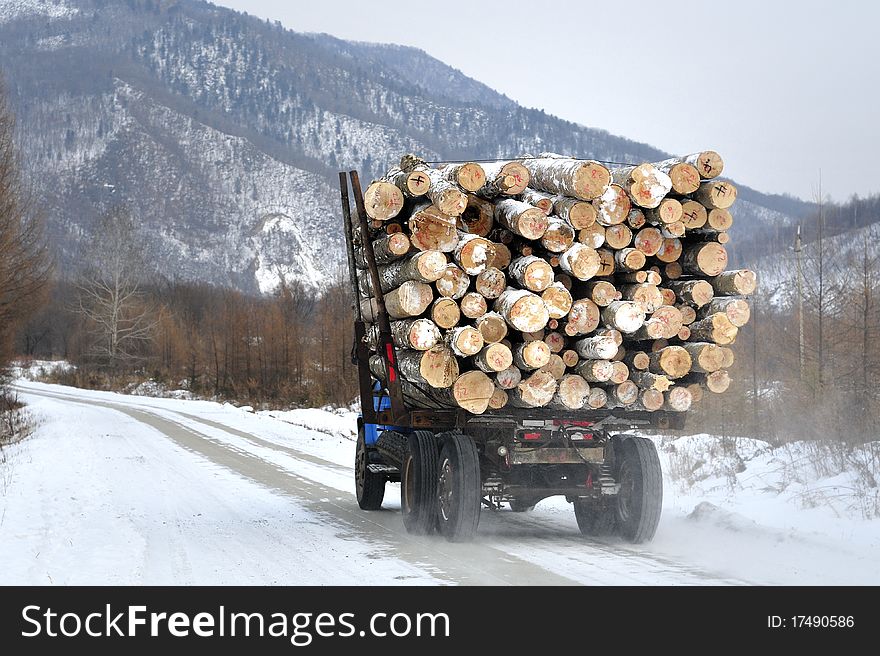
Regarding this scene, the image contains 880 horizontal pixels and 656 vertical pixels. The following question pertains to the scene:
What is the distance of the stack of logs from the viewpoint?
8617 mm

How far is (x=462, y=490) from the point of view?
8.91m

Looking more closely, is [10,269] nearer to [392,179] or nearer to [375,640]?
[392,179]

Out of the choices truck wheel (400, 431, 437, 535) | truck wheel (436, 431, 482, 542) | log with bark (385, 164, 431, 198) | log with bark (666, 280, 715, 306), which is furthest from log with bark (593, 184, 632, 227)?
truck wheel (400, 431, 437, 535)

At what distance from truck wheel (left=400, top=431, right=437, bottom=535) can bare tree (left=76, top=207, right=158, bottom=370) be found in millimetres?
58026

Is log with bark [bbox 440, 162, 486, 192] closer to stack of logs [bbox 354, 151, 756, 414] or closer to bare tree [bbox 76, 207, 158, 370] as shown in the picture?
stack of logs [bbox 354, 151, 756, 414]

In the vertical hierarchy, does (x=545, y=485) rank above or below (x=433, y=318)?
below

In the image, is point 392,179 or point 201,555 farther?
point 392,179

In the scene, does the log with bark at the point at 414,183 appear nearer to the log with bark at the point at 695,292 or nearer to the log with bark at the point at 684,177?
the log with bark at the point at 684,177

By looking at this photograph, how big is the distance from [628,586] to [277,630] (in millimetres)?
2730

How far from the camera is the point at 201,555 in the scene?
845cm

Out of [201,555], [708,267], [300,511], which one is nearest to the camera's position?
[201,555]

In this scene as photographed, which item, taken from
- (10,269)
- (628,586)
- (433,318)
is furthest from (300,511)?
(10,269)

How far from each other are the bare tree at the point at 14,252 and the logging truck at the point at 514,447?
1630 cm
